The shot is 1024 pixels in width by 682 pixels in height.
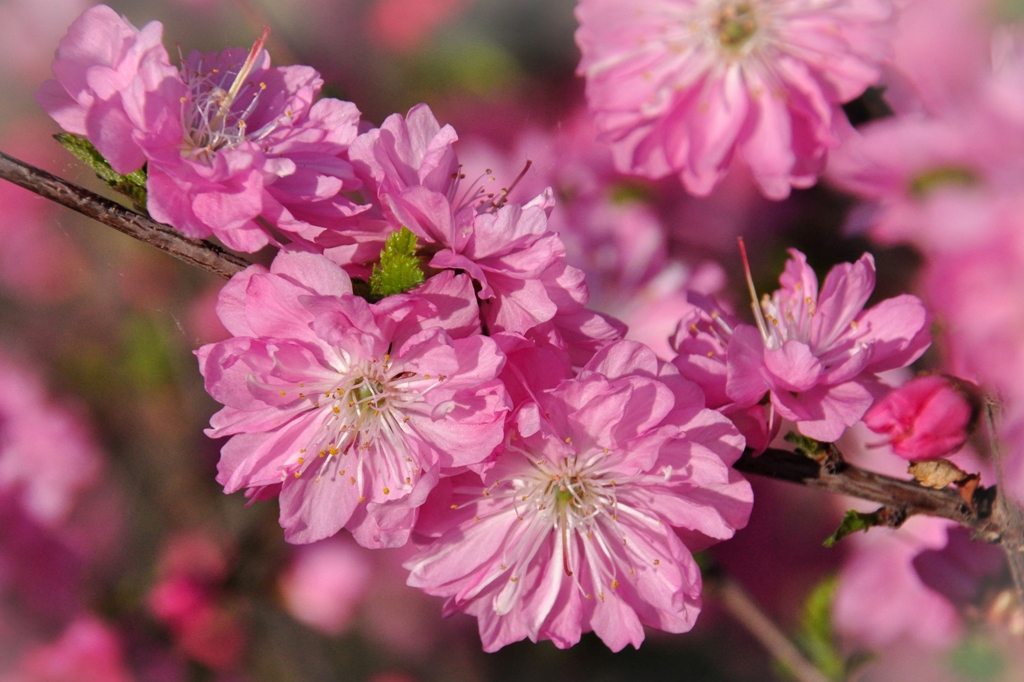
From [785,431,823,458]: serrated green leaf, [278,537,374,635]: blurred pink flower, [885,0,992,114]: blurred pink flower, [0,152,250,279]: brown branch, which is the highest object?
[0,152,250,279]: brown branch

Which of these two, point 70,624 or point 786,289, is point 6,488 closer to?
point 70,624

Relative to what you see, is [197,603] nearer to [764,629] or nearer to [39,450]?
[39,450]

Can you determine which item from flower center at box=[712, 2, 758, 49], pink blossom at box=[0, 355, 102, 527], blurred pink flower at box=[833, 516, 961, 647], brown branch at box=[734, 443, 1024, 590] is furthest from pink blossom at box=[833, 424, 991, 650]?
pink blossom at box=[0, 355, 102, 527]

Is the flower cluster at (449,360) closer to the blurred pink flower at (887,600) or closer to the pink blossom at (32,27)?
the pink blossom at (32,27)

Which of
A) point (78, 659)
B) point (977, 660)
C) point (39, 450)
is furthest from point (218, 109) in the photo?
point (977, 660)

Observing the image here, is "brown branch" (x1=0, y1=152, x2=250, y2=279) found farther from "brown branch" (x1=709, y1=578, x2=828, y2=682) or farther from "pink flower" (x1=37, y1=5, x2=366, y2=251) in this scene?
"brown branch" (x1=709, y1=578, x2=828, y2=682)

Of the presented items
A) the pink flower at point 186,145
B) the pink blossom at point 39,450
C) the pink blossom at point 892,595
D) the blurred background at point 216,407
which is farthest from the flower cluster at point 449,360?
the pink blossom at point 39,450

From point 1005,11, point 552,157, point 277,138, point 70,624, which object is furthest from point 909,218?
point 70,624
